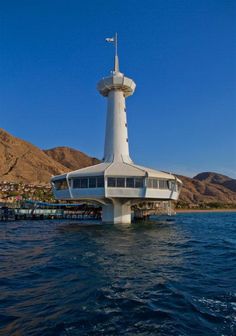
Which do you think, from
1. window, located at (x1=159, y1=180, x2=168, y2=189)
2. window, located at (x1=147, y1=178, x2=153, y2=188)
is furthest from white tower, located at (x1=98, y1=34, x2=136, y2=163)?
window, located at (x1=147, y1=178, x2=153, y2=188)

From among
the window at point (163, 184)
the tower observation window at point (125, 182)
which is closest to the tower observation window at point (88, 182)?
the tower observation window at point (125, 182)

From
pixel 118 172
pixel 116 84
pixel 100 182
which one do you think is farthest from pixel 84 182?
pixel 116 84

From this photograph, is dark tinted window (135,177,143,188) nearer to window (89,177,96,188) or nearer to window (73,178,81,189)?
window (89,177,96,188)

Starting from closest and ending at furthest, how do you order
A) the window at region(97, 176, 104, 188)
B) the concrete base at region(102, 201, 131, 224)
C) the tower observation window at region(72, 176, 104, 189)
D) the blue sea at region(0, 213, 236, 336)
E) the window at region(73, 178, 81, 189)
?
the blue sea at region(0, 213, 236, 336)
the window at region(97, 176, 104, 188)
the tower observation window at region(72, 176, 104, 189)
the window at region(73, 178, 81, 189)
the concrete base at region(102, 201, 131, 224)

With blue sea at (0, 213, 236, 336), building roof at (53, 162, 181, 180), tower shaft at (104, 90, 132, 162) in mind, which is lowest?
blue sea at (0, 213, 236, 336)

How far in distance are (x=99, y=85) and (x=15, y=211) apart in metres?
48.8

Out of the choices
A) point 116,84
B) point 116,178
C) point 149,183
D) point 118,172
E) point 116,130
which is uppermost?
point 116,84

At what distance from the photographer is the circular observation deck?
50.1 meters

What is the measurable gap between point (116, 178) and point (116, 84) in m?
17.3

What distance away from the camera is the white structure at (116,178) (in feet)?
133

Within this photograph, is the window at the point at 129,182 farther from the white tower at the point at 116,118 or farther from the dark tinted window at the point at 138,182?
A: the white tower at the point at 116,118

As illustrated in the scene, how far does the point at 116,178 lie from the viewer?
40.7 m

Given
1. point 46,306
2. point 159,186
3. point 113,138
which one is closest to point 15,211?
point 113,138

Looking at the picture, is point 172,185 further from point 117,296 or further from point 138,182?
point 117,296
